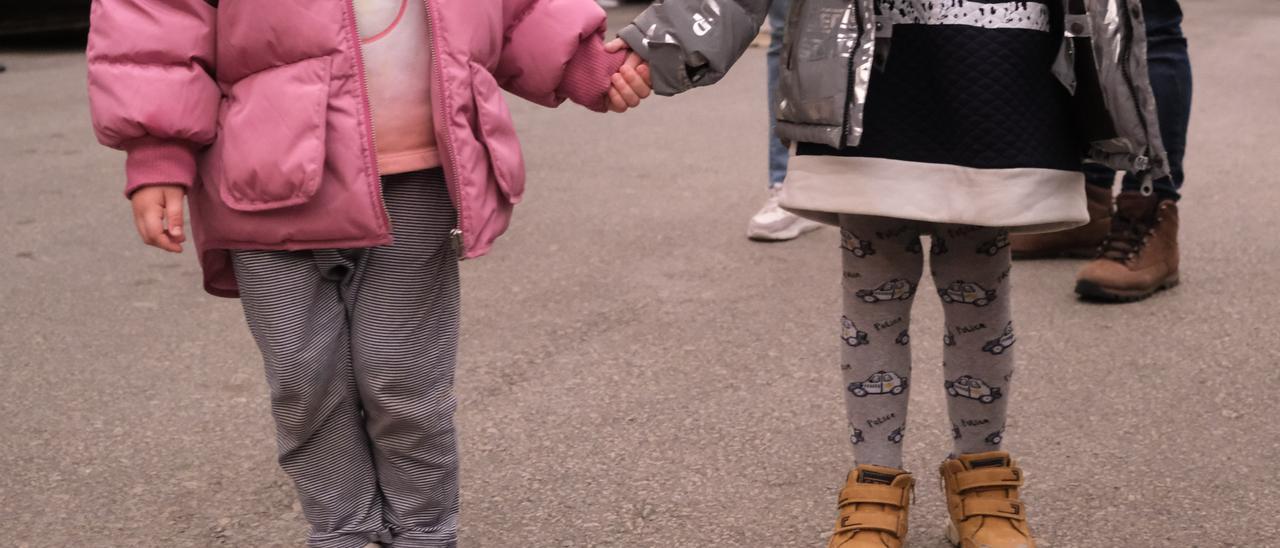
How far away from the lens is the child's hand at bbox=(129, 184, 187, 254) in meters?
2.16

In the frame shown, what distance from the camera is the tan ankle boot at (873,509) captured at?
2570 millimetres

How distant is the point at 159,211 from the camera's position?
85.4 inches

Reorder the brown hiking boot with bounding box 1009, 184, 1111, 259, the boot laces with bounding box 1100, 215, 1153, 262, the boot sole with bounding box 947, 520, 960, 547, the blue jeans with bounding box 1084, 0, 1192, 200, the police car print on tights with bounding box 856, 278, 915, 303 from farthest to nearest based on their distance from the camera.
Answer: the brown hiking boot with bounding box 1009, 184, 1111, 259, the boot laces with bounding box 1100, 215, 1153, 262, the blue jeans with bounding box 1084, 0, 1192, 200, the boot sole with bounding box 947, 520, 960, 547, the police car print on tights with bounding box 856, 278, 915, 303

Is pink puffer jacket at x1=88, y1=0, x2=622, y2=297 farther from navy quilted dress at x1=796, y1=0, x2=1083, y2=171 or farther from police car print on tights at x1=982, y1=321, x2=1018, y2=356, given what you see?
police car print on tights at x1=982, y1=321, x2=1018, y2=356

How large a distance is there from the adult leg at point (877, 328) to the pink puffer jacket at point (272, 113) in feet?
2.15

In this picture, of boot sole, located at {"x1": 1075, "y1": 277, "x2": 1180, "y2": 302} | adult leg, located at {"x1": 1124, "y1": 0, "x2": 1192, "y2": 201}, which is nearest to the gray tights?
boot sole, located at {"x1": 1075, "y1": 277, "x2": 1180, "y2": 302}

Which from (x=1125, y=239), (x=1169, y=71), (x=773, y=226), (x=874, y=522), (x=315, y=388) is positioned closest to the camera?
(x=315, y=388)

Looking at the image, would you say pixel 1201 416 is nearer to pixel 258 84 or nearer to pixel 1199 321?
pixel 1199 321

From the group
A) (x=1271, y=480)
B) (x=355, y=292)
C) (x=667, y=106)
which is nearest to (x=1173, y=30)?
(x=1271, y=480)

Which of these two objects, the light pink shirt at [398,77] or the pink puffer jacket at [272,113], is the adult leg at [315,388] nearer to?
the pink puffer jacket at [272,113]

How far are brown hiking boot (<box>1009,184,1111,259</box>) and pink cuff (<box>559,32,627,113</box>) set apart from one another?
2542mm

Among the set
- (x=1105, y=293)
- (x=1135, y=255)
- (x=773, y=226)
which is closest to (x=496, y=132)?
(x=1105, y=293)

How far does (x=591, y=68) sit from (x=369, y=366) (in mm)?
599

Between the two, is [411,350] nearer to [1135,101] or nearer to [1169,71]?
[1135,101]
